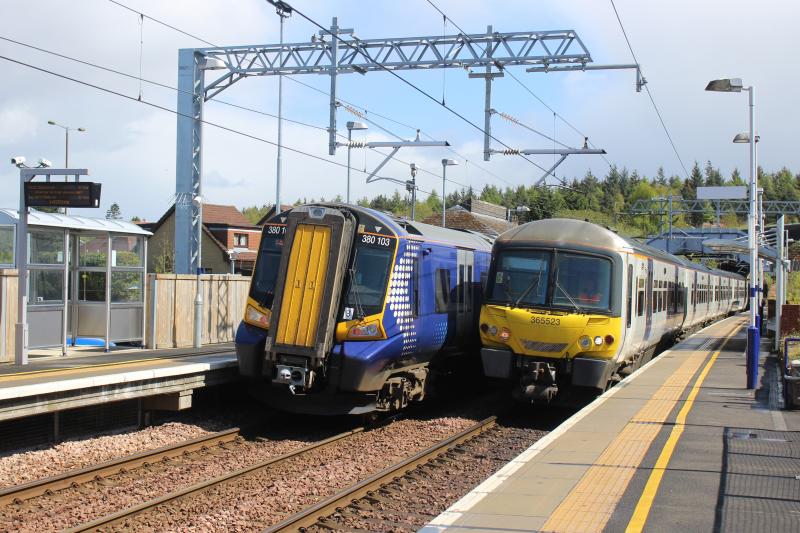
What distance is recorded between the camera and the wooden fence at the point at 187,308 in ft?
60.4

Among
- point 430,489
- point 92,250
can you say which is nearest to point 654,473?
point 430,489

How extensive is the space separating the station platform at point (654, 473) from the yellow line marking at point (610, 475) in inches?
0.4

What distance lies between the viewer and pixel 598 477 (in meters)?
8.38

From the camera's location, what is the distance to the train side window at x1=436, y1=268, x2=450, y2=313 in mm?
14164

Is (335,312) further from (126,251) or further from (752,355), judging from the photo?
(752,355)

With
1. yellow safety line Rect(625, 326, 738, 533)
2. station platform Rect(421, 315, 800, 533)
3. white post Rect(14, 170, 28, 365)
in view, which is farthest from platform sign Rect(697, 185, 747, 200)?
white post Rect(14, 170, 28, 365)

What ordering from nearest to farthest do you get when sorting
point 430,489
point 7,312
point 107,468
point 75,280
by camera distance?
point 430,489
point 107,468
point 7,312
point 75,280

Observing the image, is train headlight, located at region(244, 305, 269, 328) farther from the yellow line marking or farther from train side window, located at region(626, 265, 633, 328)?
train side window, located at region(626, 265, 633, 328)

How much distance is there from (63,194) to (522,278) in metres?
8.32

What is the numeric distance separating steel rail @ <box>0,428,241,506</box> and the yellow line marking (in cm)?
548

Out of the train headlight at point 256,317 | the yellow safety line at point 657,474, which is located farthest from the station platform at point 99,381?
the yellow safety line at point 657,474

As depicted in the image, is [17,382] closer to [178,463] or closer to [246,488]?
[178,463]

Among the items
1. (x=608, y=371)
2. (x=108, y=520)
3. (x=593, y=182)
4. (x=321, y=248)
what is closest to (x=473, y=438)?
(x=608, y=371)

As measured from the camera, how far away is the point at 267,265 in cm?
1286
